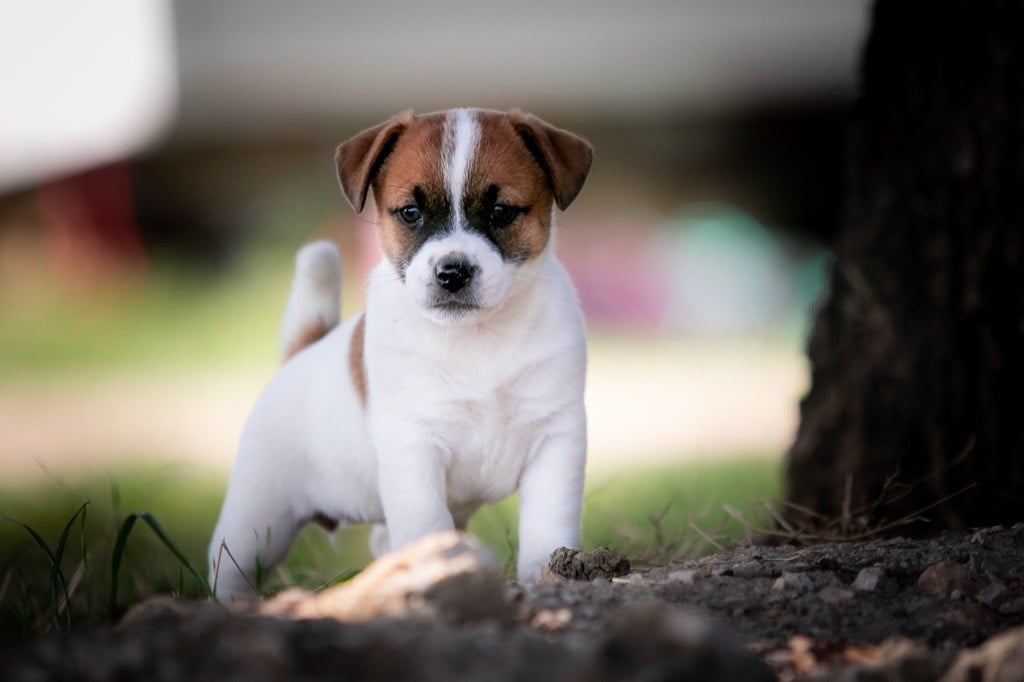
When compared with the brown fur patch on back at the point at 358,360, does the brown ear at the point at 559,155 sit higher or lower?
higher

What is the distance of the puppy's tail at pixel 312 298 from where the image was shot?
163 inches

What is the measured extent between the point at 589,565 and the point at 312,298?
1.84 meters

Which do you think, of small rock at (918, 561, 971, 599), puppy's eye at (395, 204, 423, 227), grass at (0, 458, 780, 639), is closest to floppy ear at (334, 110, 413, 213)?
puppy's eye at (395, 204, 423, 227)

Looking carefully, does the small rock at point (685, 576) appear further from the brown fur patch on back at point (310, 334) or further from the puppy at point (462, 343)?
the brown fur patch on back at point (310, 334)

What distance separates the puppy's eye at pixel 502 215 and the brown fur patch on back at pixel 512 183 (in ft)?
0.05

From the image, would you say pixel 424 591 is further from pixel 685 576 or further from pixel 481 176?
pixel 481 176

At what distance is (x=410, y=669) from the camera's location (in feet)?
5.82

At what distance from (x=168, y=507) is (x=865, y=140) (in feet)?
12.5

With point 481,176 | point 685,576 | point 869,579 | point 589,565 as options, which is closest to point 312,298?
point 481,176

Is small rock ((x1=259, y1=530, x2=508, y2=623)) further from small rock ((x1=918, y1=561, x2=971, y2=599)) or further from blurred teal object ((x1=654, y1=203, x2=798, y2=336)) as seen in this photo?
blurred teal object ((x1=654, y1=203, x2=798, y2=336))

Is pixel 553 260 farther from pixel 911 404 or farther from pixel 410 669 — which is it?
pixel 410 669

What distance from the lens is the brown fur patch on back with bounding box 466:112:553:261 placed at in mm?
3471


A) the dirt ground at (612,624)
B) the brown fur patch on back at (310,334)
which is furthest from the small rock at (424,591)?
the brown fur patch on back at (310,334)

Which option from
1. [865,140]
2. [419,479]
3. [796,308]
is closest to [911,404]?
[865,140]
